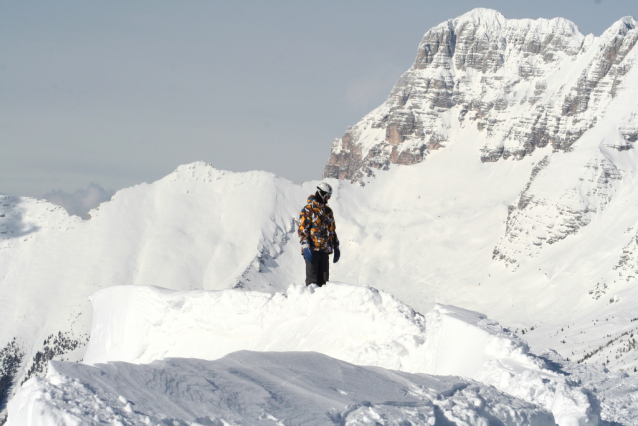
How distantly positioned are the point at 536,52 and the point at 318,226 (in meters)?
141

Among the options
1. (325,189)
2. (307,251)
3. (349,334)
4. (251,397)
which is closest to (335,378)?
(251,397)

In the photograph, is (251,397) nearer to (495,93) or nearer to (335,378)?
(335,378)

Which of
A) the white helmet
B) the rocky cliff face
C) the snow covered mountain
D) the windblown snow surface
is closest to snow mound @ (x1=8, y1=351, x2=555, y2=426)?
the windblown snow surface

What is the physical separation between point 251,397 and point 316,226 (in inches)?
247

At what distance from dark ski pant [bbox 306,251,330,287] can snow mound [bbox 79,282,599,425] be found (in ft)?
1.74

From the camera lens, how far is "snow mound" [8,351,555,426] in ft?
15.5

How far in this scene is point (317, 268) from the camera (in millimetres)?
11719

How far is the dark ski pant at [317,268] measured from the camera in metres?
11.6

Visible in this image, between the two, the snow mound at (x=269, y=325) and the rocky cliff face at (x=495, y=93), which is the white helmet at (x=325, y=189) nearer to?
the snow mound at (x=269, y=325)

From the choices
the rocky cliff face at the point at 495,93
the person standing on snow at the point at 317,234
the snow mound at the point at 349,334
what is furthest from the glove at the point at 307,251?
the rocky cliff face at the point at 495,93

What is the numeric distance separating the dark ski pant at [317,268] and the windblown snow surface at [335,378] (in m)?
0.67

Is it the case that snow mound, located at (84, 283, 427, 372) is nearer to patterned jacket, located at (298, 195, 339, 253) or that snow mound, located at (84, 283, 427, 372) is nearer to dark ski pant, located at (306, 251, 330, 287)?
dark ski pant, located at (306, 251, 330, 287)

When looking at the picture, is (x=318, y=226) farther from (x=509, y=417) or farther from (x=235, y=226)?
(x=235, y=226)

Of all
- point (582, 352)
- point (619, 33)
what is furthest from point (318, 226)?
point (619, 33)
